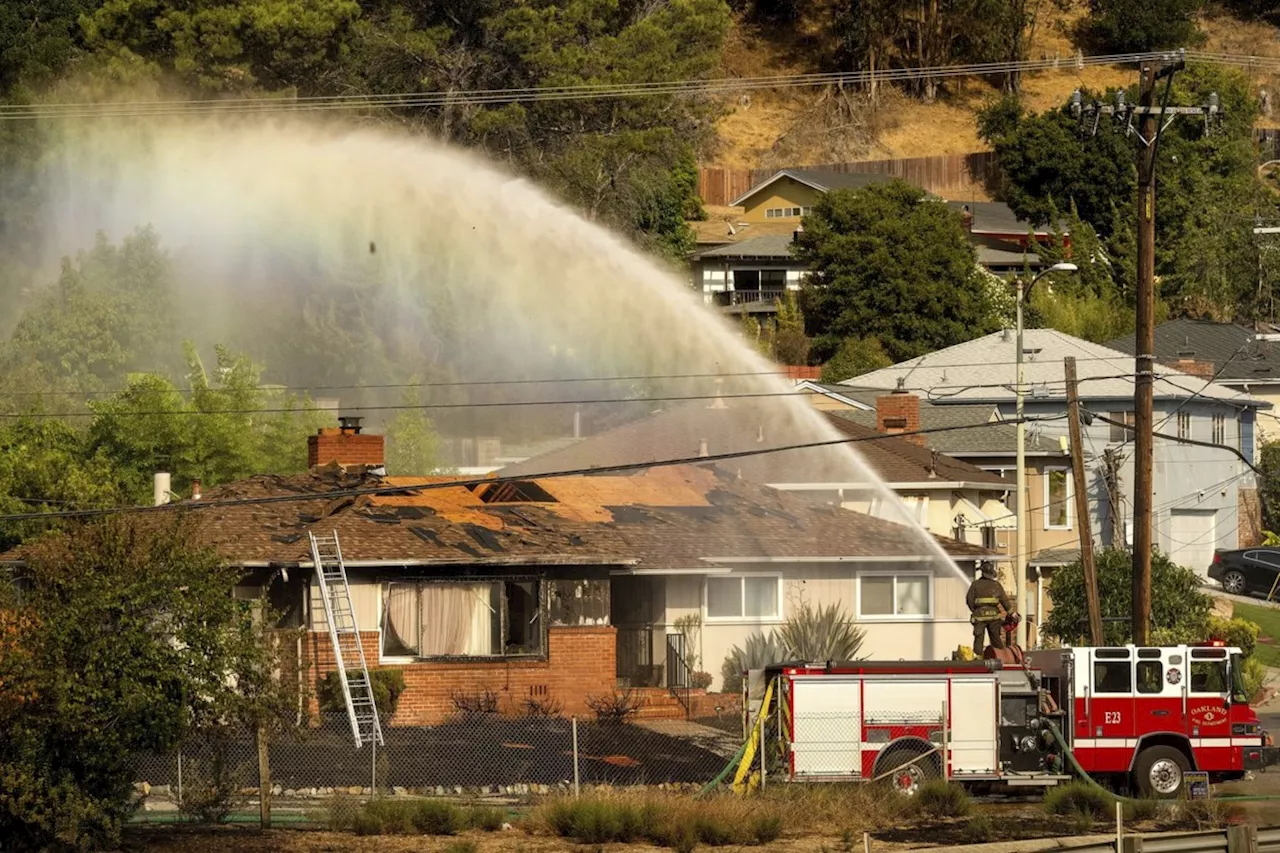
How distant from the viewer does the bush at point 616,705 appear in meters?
36.4

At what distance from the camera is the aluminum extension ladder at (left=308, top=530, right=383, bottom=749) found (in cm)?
3372

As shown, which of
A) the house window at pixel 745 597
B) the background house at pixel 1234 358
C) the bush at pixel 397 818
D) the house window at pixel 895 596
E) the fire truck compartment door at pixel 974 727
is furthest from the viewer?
the background house at pixel 1234 358

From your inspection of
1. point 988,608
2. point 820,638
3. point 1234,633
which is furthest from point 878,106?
point 988,608

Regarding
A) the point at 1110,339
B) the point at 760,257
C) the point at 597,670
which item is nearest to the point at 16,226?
the point at 760,257

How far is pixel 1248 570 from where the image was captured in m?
63.2

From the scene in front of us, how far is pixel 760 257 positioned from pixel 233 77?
86.3ft

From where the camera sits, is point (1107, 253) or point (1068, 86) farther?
point (1068, 86)

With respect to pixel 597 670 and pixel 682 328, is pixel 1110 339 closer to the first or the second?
pixel 682 328

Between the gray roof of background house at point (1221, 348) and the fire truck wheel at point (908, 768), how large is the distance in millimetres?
47634

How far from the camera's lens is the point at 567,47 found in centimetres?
8406

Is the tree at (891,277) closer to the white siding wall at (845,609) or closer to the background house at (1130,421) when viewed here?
the background house at (1130,421)

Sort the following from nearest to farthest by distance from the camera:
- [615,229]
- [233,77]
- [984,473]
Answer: [984,473]
[615,229]
[233,77]

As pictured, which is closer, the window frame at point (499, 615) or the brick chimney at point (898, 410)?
the window frame at point (499, 615)

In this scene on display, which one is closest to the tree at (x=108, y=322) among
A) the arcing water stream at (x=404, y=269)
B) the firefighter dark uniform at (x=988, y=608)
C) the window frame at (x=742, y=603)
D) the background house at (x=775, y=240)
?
the arcing water stream at (x=404, y=269)
